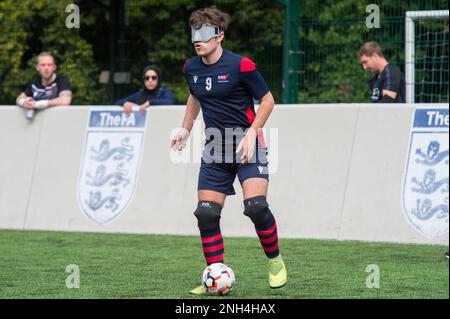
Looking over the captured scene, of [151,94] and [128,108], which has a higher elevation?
[151,94]

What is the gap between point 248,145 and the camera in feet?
26.1

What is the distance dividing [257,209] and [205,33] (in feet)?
4.57

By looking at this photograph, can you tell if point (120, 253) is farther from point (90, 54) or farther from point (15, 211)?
point (90, 54)

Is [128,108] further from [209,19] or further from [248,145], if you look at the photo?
[248,145]

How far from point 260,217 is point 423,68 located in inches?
272

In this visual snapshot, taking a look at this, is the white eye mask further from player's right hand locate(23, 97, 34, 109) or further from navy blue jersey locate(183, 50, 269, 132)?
player's right hand locate(23, 97, 34, 109)

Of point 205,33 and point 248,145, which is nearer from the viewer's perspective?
point 248,145

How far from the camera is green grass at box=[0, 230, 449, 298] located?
26.7ft

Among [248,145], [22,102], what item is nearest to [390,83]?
[22,102]

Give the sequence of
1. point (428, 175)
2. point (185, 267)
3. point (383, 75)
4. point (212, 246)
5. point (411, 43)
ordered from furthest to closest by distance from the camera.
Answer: point (411, 43), point (383, 75), point (428, 175), point (185, 267), point (212, 246)

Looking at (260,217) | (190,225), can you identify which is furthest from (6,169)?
(260,217)

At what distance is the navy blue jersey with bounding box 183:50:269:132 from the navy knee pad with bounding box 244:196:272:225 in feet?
1.92

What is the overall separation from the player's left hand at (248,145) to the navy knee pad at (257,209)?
13.8 inches

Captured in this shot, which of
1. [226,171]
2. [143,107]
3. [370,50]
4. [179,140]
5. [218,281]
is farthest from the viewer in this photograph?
[143,107]
